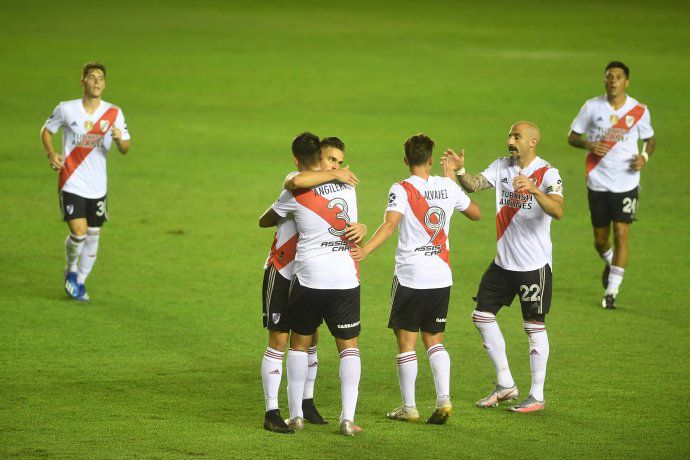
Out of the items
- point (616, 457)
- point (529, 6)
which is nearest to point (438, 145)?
point (616, 457)

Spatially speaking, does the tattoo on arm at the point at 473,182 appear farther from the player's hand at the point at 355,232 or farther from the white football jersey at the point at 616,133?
the white football jersey at the point at 616,133

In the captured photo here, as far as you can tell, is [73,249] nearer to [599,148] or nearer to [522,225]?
[522,225]

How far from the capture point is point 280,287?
8172 mm

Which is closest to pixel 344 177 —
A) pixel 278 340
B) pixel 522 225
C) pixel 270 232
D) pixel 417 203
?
pixel 417 203

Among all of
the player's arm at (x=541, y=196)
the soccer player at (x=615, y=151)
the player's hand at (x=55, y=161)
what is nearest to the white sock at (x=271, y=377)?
the player's arm at (x=541, y=196)

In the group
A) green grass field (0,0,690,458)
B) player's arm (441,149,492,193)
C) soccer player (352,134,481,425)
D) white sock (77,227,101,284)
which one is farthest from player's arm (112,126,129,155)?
soccer player (352,134,481,425)

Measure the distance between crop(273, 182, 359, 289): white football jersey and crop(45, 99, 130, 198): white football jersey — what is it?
479cm

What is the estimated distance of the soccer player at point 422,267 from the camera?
8234 mm

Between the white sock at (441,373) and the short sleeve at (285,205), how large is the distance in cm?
147

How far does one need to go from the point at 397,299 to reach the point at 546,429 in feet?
4.51

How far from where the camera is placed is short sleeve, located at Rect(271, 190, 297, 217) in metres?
7.89

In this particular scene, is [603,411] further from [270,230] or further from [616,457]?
[270,230]

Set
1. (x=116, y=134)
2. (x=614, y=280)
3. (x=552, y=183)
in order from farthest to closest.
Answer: (x=614, y=280), (x=116, y=134), (x=552, y=183)

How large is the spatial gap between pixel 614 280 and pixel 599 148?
144 centimetres
